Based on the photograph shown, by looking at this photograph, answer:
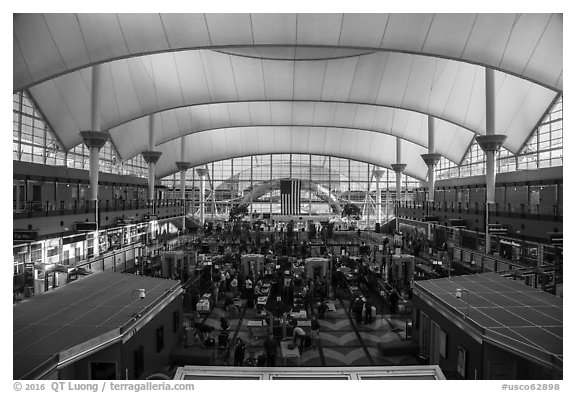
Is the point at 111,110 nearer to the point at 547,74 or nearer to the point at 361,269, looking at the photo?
the point at 361,269

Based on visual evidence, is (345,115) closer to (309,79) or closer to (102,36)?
(309,79)

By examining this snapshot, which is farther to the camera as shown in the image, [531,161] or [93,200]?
[531,161]

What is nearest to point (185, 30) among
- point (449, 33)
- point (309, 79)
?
point (449, 33)

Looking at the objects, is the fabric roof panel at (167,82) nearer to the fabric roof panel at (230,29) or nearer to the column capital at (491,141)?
the fabric roof panel at (230,29)

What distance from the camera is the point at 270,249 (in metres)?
29.4

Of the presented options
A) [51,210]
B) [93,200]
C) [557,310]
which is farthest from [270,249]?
[557,310]

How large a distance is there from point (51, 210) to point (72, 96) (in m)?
11.8

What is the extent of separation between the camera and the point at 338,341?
1270 centimetres

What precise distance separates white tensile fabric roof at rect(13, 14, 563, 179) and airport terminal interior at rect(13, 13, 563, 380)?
102 mm

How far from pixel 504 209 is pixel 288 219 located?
2268 cm

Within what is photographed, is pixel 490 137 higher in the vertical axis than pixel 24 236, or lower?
higher

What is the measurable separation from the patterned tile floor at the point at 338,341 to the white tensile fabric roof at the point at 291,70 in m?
8.60

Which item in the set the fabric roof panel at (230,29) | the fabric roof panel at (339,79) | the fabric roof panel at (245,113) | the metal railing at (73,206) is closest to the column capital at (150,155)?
the metal railing at (73,206)

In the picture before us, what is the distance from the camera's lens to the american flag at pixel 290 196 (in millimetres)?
43375
